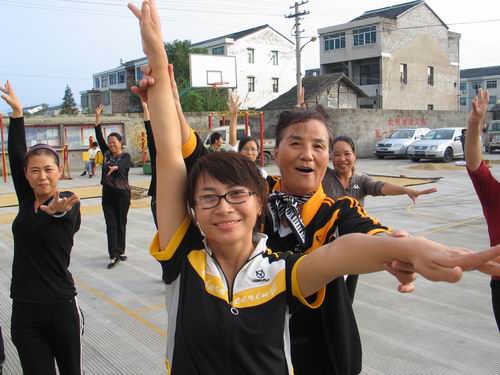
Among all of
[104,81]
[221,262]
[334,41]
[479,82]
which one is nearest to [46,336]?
[221,262]

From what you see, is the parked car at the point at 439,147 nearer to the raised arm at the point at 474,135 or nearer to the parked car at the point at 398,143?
the parked car at the point at 398,143

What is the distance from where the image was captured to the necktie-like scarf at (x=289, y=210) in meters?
1.83

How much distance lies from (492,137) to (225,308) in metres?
28.6

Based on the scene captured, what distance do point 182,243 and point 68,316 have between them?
1.48 m

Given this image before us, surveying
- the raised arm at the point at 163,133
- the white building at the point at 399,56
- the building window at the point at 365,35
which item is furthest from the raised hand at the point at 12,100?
the building window at the point at 365,35

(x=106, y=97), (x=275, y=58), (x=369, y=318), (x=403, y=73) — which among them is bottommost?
(x=369, y=318)

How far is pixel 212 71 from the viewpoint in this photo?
24672 millimetres

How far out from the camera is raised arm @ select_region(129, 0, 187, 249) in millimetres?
1640

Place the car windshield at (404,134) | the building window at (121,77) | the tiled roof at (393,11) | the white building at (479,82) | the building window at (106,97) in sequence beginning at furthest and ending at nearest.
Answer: the building window at (121,77) → the white building at (479,82) → the building window at (106,97) → the tiled roof at (393,11) → the car windshield at (404,134)

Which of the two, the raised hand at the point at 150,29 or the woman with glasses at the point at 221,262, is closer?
the woman with glasses at the point at 221,262

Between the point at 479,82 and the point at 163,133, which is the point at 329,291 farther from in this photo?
the point at 479,82

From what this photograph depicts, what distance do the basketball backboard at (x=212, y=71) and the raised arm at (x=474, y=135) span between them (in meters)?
21.4

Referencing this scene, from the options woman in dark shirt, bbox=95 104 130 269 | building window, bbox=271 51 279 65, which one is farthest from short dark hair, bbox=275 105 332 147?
building window, bbox=271 51 279 65

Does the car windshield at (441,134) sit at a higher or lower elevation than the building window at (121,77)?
lower
